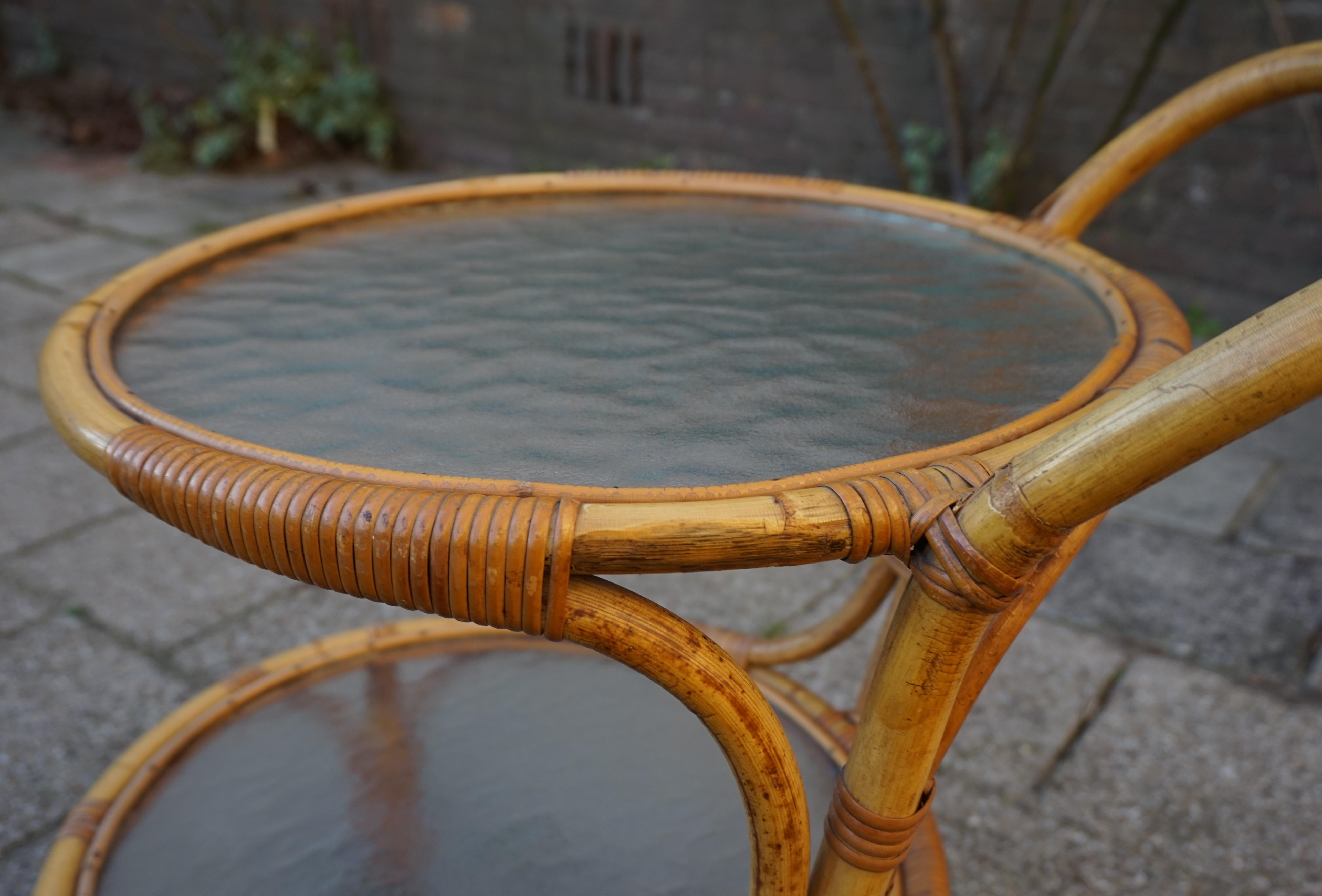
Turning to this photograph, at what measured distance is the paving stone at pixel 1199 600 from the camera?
1861mm

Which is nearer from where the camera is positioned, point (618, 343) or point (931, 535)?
point (931, 535)

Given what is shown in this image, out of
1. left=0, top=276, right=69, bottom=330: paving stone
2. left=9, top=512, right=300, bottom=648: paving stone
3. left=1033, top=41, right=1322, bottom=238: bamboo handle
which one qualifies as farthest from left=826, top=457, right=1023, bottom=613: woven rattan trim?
left=0, top=276, right=69, bottom=330: paving stone

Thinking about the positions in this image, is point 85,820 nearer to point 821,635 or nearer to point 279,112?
point 821,635

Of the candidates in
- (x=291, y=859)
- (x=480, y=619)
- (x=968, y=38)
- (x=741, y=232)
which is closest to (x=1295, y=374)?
(x=480, y=619)

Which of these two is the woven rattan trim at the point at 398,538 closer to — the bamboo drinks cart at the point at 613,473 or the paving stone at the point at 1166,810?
the bamboo drinks cart at the point at 613,473

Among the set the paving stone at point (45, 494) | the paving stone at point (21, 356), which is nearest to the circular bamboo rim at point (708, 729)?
the paving stone at point (45, 494)

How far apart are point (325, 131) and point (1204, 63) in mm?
4084

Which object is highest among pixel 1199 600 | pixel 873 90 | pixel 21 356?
pixel 873 90

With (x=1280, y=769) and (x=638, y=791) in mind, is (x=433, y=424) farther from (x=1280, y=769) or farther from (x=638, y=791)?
(x=1280, y=769)

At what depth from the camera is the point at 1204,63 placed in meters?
3.02

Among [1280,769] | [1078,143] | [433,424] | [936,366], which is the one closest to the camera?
[433,424]

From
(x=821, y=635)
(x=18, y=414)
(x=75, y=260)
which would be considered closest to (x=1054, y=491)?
(x=821, y=635)

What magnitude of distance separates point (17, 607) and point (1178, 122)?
2.19 m

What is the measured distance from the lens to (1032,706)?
5.82 ft
